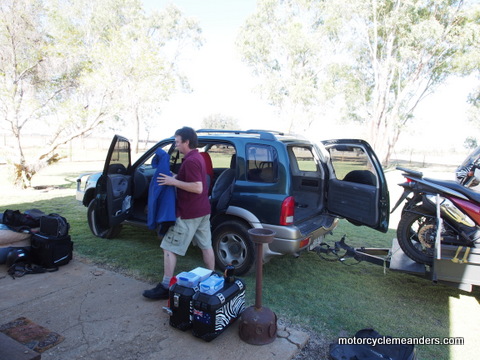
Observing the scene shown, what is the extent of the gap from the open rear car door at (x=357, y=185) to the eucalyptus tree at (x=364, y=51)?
17529 millimetres

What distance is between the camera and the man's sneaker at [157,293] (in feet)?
10.9

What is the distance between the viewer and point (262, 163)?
402 cm

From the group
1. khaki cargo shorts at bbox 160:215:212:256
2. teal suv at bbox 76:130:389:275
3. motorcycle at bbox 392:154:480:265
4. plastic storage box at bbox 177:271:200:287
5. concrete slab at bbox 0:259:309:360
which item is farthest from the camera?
teal suv at bbox 76:130:389:275

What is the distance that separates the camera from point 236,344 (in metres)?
2.69

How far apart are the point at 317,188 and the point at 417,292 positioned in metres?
1.84

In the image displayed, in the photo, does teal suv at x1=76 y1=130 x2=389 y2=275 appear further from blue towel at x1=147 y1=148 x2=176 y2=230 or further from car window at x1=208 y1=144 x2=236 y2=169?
blue towel at x1=147 y1=148 x2=176 y2=230

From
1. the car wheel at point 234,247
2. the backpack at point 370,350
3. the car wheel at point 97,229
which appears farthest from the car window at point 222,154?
the backpack at point 370,350

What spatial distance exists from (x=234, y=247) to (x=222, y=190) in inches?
30.0

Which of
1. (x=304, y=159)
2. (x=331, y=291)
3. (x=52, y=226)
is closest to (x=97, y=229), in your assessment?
(x=52, y=226)

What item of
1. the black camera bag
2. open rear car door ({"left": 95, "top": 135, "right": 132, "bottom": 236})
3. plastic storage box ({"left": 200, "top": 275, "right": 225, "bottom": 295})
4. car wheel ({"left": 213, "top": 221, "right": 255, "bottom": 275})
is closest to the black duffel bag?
the black camera bag

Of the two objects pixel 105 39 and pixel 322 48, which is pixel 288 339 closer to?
pixel 105 39

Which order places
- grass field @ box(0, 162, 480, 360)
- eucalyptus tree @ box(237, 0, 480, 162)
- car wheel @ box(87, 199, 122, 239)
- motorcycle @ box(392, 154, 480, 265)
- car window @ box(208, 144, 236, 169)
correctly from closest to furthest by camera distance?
grass field @ box(0, 162, 480, 360)
motorcycle @ box(392, 154, 480, 265)
car window @ box(208, 144, 236, 169)
car wheel @ box(87, 199, 122, 239)
eucalyptus tree @ box(237, 0, 480, 162)

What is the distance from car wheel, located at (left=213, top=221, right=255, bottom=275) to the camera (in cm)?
394

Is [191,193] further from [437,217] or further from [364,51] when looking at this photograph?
[364,51]
